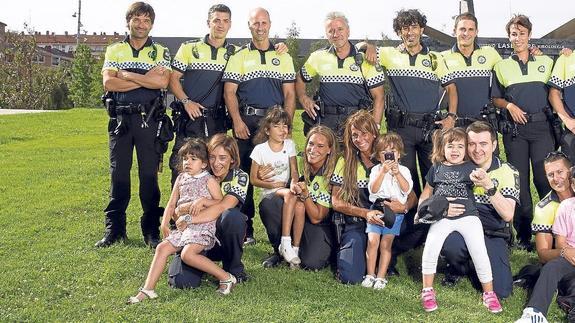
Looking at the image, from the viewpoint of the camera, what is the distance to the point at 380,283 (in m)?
5.31

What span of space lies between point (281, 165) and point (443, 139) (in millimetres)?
1504

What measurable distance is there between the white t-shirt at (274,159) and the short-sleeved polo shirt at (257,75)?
0.58 m

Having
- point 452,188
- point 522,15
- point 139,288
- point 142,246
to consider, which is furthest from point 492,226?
point 142,246

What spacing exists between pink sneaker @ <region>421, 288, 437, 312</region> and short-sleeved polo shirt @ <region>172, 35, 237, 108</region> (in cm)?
281

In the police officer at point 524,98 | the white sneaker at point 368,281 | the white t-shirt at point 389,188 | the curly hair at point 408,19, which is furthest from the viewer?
the police officer at point 524,98

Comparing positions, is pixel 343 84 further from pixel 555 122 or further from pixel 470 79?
pixel 555 122

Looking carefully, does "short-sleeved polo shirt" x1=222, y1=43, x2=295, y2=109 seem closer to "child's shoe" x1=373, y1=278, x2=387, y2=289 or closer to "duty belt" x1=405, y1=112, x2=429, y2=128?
"duty belt" x1=405, y1=112, x2=429, y2=128

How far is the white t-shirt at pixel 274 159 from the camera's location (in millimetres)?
6004

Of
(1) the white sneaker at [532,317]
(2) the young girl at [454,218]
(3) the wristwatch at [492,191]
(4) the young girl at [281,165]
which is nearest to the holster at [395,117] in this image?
(2) the young girl at [454,218]

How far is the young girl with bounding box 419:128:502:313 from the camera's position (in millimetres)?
4984

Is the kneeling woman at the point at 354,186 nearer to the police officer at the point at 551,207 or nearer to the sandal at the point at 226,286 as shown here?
the sandal at the point at 226,286

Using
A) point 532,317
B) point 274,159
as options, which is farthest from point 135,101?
point 532,317

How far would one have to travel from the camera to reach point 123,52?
20.6 feet

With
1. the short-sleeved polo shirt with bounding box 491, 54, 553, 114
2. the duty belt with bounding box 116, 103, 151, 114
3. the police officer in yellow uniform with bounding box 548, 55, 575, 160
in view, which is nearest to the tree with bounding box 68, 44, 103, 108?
the duty belt with bounding box 116, 103, 151, 114
